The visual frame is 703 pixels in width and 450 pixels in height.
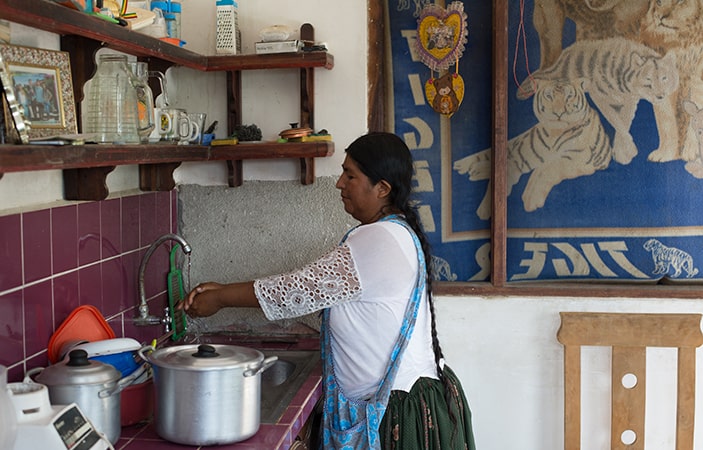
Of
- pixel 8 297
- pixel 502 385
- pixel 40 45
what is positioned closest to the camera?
pixel 8 297

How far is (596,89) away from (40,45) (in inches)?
66.1

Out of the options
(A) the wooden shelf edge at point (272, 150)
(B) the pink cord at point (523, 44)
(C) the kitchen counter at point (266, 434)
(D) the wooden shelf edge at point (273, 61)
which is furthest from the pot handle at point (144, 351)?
(B) the pink cord at point (523, 44)

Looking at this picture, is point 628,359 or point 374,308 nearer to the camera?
point 374,308

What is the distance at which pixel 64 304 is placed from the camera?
2.00 m

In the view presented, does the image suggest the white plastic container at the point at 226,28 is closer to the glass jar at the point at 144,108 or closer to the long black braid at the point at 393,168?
the glass jar at the point at 144,108

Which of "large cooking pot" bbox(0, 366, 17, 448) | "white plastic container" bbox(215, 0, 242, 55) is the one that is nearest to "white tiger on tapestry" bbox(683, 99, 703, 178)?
"white plastic container" bbox(215, 0, 242, 55)

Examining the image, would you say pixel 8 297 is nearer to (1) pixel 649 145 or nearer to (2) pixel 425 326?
(2) pixel 425 326

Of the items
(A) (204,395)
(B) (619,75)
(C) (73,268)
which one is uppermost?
(B) (619,75)

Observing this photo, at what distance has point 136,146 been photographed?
6.36 ft

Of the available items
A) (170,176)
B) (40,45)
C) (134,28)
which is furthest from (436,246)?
(40,45)

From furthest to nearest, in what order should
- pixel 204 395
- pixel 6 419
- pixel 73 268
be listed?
pixel 73 268 < pixel 204 395 < pixel 6 419

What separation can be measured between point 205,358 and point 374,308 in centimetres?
52

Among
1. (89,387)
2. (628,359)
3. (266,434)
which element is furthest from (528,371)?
(89,387)

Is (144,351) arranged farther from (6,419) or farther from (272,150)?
(272,150)
